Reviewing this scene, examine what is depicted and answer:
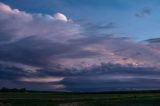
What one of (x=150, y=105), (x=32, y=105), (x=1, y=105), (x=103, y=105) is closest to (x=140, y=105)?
(x=150, y=105)

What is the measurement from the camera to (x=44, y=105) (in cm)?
10738

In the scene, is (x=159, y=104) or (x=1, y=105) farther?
(x=159, y=104)

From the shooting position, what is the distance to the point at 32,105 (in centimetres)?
10638

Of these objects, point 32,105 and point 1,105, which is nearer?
point 1,105

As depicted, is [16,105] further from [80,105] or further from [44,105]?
[80,105]

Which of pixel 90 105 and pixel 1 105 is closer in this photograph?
pixel 1 105

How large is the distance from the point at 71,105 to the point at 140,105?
59.8ft

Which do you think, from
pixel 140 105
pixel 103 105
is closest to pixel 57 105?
pixel 103 105

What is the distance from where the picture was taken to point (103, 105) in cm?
10469

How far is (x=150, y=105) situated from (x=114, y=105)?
9462 millimetres

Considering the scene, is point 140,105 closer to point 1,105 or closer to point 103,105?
point 103,105

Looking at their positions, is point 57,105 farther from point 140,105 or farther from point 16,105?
point 140,105

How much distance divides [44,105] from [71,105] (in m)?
8.14

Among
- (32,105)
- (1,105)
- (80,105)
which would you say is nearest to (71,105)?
(80,105)
